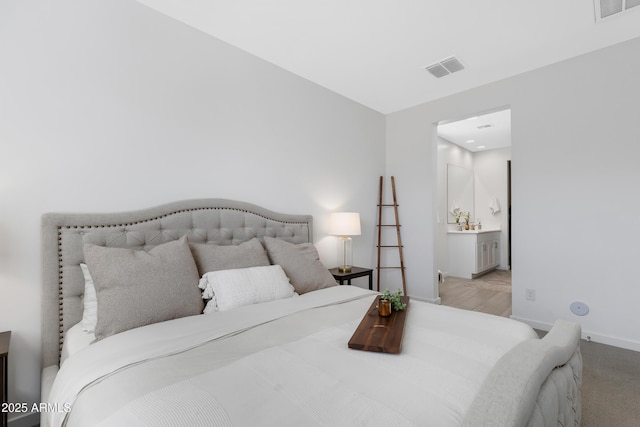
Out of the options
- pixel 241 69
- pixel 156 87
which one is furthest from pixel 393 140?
pixel 156 87

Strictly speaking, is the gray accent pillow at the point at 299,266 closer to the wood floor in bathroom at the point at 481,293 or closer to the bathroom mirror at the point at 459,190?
the wood floor in bathroom at the point at 481,293

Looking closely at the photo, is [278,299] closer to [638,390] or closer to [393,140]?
[638,390]

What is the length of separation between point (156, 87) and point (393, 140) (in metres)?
3.08

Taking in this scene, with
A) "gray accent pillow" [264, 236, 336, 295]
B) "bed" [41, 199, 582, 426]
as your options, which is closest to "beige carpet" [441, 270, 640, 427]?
"bed" [41, 199, 582, 426]

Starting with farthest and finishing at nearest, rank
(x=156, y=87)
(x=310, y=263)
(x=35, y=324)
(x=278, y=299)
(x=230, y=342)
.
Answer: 1. (x=310, y=263)
2. (x=156, y=87)
3. (x=278, y=299)
4. (x=35, y=324)
5. (x=230, y=342)

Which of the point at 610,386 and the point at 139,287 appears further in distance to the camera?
the point at 610,386

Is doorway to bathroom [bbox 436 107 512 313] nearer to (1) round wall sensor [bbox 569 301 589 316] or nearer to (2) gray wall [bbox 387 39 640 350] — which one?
(2) gray wall [bbox 387 39 640 350]

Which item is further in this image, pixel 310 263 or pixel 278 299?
pixel 310 263

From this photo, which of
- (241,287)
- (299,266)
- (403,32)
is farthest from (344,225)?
(403,32)

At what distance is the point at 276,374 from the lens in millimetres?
1056

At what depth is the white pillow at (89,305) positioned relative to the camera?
1.64 metres

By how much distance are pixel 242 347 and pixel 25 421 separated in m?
1.50

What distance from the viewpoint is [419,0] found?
7.04 feet

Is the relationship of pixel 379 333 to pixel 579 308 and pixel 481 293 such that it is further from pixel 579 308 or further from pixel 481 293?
pixel 481 293
